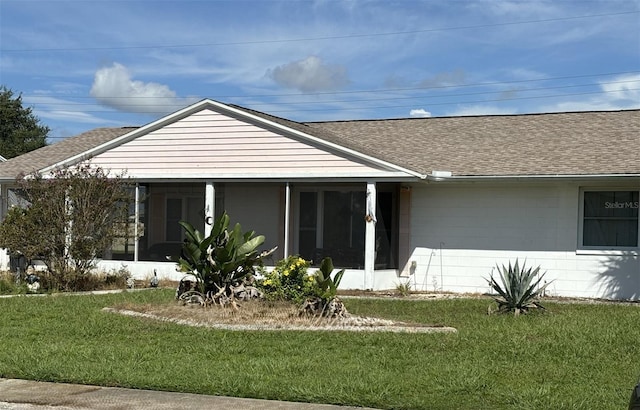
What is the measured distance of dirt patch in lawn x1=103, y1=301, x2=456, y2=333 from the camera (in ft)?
39.1

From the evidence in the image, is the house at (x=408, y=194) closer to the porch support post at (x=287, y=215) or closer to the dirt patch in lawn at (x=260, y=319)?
the porch support post at (x=287, y=215)

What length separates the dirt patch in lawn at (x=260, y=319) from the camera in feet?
39.1

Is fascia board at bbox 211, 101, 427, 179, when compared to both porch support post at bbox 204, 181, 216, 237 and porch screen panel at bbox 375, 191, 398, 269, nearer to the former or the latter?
porch screen panel at bbox 375, 191, 398, 269

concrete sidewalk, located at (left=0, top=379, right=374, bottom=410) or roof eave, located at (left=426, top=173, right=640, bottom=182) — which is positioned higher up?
roof eave, located at (left=426, top=173, right=640, bottom=182)

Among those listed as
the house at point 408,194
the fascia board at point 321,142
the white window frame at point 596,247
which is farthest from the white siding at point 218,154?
the white window frame at point 596,247

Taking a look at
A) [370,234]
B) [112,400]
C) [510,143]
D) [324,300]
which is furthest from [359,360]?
[510,143]

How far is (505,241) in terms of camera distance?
1869 centimetres

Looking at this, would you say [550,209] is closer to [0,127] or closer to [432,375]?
[432,375]

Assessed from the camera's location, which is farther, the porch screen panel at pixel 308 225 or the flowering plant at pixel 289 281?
the porch screen panel at pixel 308 225

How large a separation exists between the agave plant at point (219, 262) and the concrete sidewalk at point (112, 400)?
5.67 m

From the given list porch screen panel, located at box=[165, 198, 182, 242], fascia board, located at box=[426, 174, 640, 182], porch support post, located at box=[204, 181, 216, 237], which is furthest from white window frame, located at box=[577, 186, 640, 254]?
porch screen panel, located at box=[165, 198, 182, 242]

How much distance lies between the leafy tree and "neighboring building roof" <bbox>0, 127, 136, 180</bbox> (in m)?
30.8

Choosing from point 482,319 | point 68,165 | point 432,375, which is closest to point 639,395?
point 432,375

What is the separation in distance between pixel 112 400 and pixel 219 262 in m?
6.33
